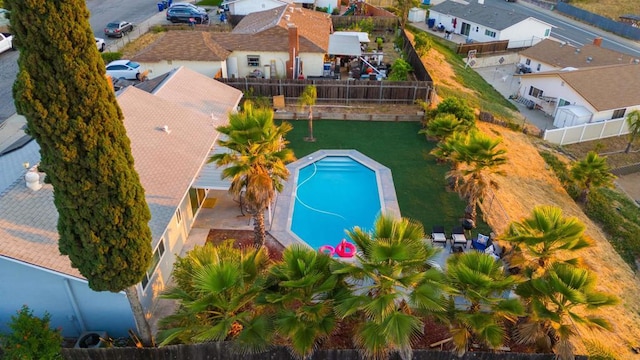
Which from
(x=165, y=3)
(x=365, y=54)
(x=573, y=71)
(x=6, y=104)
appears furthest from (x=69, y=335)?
(x=165, y=3)

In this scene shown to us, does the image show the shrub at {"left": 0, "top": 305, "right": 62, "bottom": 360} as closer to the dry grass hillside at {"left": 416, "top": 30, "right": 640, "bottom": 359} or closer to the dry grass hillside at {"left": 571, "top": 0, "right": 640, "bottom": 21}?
the dry grass hillside at {"left": 416, "top": 30, "right": 640, "bottom": 359}

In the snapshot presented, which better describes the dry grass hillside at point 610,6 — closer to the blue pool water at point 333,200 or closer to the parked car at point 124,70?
the blue pool water at point 333,200

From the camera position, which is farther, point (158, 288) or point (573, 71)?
point (573, 71)

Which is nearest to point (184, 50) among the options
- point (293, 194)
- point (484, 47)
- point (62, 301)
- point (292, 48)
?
point (292, 48)

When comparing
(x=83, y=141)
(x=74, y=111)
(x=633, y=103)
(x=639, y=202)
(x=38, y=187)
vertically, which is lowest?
(x=639, y=202)

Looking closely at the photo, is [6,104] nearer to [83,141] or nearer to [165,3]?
[83,141]

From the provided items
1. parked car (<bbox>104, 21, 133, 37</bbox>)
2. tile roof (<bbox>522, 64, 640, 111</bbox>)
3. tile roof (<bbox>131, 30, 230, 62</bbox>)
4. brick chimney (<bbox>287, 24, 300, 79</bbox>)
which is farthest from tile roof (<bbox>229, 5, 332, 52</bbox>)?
tile roof (<bbox>522, 64, 640, 111</bbox>)

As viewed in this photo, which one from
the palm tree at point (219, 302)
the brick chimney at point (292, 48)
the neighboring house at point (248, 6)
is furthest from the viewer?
the neighboring house at point (248, 6)

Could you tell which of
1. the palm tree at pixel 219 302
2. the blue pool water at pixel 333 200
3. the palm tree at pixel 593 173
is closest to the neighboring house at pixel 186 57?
the blue pool water at pixel 333 200

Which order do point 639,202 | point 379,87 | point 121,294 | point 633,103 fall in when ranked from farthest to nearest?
1. point 633,103
2. point 379,87
3. point 639,202
4. point 121,294
